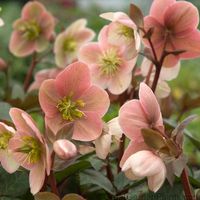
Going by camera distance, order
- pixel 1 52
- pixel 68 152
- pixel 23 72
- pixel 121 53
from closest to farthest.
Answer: pixel 68 152, pixel 121 53, pixel 23 72, pixel 1 52

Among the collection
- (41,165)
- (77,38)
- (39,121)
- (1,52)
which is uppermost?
(41,165)

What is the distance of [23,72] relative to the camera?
2041mm

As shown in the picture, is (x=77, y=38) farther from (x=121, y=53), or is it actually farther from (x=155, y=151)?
(x=155, y=151)

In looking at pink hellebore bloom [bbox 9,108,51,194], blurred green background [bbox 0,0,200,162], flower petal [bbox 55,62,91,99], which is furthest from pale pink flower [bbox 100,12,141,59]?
blurred green background [bbox 0,0,200,162]

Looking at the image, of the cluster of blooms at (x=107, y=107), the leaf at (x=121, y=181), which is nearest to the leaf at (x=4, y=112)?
the cluster of blooms at (x=107, y=107)

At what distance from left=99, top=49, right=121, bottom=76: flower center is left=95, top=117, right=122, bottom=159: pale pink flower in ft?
0.62

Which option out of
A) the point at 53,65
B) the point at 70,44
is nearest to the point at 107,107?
the point at 70,44

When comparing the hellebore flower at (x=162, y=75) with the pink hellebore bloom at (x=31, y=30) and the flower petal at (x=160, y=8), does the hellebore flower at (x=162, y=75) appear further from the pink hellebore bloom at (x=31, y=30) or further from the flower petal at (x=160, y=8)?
the pink hellebore bloom at (x=31, y=30)

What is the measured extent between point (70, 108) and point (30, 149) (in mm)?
88

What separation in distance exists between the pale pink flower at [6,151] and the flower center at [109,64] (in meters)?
0.24

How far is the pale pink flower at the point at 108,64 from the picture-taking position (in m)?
0.94

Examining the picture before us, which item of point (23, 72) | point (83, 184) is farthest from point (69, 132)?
point (23, 72)

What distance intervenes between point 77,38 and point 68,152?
2.20 ft

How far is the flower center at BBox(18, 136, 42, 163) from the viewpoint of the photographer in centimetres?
76
